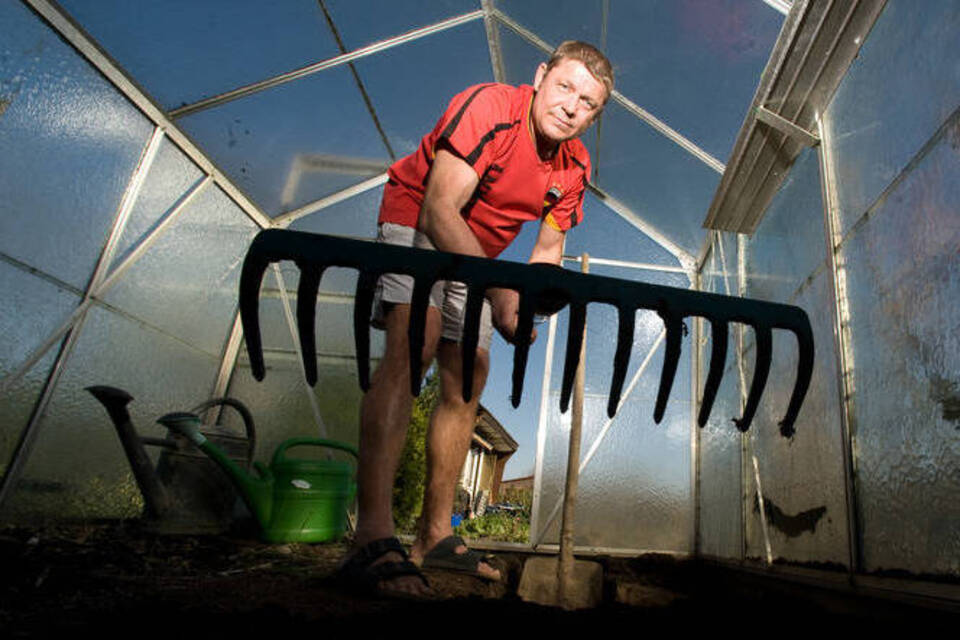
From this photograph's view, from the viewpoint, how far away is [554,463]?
14.3ft

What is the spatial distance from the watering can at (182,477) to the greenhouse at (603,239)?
503 mm

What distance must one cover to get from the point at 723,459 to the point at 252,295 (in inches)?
136

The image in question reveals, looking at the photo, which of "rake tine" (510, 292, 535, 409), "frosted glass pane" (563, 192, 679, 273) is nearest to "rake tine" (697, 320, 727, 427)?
"rake tine" (510, 292, 535, 409)

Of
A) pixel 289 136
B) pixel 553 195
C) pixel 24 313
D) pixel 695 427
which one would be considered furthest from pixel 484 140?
pixel 695 427

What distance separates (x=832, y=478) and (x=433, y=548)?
1.61 metres

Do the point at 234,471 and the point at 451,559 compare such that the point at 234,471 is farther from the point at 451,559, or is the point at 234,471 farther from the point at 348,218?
the point at 348,218

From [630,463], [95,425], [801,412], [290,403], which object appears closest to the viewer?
[801,412]

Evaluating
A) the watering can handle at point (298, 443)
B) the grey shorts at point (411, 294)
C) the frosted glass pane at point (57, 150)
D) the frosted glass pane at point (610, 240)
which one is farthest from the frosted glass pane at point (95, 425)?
the frosted glass pane at point (610, 240)

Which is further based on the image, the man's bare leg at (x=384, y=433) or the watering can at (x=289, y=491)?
the watering can at (x=289, y=491)

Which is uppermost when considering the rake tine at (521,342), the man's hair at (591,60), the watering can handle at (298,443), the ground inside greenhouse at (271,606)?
the man's hair at (591,60)

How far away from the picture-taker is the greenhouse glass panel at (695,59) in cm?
263

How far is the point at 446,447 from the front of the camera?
1729 mm

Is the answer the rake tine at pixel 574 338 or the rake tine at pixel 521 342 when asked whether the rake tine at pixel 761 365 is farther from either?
the rake tine at pixel 521 342

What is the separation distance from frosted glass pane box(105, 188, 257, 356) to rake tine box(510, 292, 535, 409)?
9.60 feet
